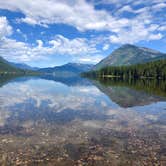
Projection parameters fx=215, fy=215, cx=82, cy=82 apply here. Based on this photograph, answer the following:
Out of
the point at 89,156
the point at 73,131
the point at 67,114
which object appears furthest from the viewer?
the point at 67,114

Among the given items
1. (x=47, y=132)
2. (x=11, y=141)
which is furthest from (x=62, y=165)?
(x=47, y=132)

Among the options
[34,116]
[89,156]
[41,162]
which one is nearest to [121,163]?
[89,156]

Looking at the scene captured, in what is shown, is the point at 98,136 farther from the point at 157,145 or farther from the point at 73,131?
the point at 157,145

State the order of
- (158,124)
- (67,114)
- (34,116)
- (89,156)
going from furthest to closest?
(67,114) → (34,116) → (158,124) → (89,156)

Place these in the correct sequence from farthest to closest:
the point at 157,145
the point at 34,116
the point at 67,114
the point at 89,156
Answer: the point at 67,114 < the point at 34,116 < the point at 157,145 < the point at 89,156

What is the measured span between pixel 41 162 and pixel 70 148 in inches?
165

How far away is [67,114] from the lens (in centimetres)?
4012

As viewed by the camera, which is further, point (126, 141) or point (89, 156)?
point (126, 141)

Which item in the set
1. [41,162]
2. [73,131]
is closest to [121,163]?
[41,162]

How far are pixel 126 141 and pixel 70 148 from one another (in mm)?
6914

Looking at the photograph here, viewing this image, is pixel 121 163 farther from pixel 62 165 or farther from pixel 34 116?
pixel 34 116

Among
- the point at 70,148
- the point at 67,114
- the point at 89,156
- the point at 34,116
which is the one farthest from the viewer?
the point at 67,114

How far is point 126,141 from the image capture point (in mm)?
24859

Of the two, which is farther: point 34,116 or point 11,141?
point 34,116
